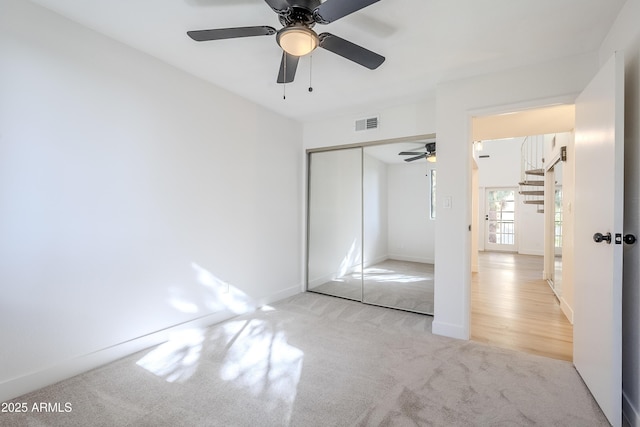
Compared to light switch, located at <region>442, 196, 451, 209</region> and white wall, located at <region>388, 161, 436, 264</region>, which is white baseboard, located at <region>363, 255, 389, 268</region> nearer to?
white wall, located at <region>388, 161, 436, 264</region>

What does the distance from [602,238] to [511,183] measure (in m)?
8.05

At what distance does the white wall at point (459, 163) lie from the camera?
256 cm

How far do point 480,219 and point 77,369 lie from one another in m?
9.65

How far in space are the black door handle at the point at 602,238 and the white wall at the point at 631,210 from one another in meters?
0.14

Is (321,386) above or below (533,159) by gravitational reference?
below

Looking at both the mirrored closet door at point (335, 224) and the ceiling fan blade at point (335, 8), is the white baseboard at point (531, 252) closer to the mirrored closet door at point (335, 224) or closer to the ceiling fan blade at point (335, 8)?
the mirrored closet door at point (335, 224)

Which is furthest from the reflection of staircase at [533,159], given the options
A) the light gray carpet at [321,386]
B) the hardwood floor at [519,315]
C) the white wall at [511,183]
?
the light gray carpet at [321,386]

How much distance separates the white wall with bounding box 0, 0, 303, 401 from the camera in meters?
1.83

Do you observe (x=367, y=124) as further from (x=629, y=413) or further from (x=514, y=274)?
(x=514, y=274)

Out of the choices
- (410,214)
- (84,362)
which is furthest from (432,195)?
(84,362)

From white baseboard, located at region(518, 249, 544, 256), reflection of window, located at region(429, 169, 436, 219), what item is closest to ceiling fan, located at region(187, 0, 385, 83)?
reflection of window, located at region(429, 169, 436, 219)

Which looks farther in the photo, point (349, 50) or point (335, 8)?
point (349, 50)

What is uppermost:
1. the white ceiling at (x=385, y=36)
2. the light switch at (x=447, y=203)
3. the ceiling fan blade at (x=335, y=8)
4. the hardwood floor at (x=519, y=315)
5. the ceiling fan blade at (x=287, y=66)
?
the white ceiling at (x=385, y=36)

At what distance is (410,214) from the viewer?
3.79 meters
